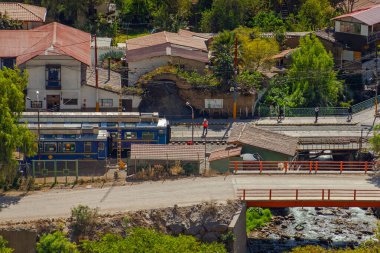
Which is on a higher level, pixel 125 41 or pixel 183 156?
pixel 125 41

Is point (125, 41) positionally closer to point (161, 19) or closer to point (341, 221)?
point (161, 19)

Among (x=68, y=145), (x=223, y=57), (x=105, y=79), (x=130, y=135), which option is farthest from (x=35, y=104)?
(x=223, y=57)

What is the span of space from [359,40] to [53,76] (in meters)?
29.3

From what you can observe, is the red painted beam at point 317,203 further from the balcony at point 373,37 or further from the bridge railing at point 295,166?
the balcony at point 373,37

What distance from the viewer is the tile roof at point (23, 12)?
96.0 m

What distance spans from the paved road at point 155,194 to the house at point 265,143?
4189mm

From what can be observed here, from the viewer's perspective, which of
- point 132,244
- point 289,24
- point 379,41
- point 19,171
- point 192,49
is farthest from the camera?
point 289,24

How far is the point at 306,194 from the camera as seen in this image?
220 feet

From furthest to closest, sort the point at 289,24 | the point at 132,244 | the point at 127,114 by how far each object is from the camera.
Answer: the point at 289,24 → the point at 127,114 → the point at 132,244

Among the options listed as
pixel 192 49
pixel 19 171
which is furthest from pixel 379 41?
pixel 19 171

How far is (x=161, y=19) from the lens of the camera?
336ft

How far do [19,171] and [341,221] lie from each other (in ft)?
73.7

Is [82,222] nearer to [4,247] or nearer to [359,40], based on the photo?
[4,247]

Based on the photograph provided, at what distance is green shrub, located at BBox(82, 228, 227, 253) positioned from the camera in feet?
199
